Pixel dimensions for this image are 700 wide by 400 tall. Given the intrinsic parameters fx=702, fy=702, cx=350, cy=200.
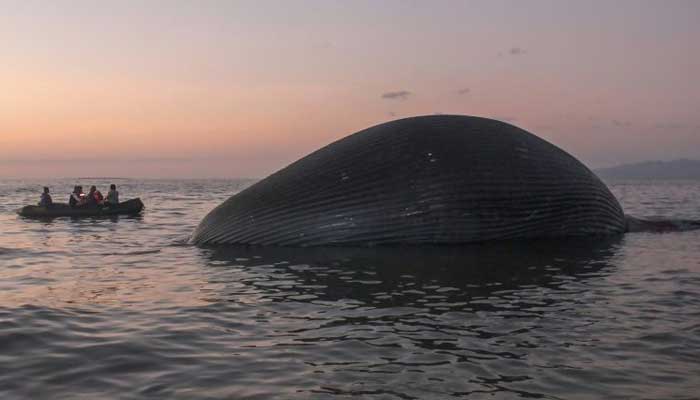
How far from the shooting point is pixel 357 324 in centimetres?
852

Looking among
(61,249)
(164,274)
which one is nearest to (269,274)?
(164,274)

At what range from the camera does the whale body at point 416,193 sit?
50.5 ft

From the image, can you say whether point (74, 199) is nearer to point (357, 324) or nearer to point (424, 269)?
point (424, 269)

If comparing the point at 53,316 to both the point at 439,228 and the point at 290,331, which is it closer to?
the point at 290,331

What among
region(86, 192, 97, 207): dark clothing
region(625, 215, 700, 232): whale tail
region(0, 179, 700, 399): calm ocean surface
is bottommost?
region(0, 179, 700, 399): calm ocean surface

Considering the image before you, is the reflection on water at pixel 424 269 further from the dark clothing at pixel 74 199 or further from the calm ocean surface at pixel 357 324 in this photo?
the dark clothing at pixel 74 199

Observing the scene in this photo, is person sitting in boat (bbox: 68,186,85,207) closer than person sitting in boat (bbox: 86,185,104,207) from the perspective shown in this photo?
No

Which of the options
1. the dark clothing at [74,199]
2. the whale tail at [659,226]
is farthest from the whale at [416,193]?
the dark clothing at [74,199]

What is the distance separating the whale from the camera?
1539cm

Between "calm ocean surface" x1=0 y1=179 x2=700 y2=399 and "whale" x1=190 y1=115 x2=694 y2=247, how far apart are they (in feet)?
2.18

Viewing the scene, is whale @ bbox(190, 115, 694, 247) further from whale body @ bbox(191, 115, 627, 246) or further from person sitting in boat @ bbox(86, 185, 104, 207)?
person sitting in boat @ bbox(86, 185, 104, 207)

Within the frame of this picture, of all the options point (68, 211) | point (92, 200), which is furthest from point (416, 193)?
point (92, 200)

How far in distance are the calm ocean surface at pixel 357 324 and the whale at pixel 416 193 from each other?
0.66m

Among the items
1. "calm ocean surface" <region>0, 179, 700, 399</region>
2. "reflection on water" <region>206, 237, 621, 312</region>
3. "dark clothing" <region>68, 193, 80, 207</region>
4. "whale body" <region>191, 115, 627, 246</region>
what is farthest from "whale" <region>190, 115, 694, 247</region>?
"dark clothing" <region>68, 193, 80, 207</region>
